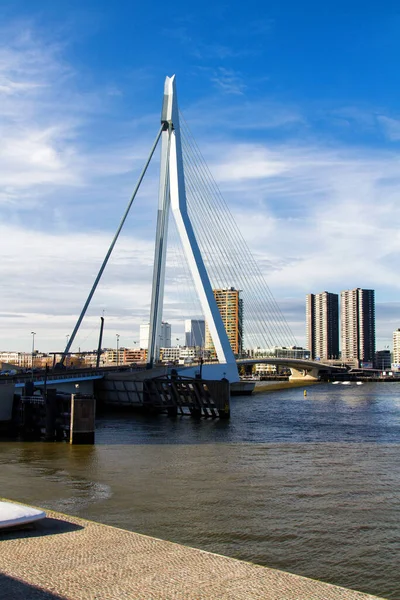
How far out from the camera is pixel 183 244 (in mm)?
46375

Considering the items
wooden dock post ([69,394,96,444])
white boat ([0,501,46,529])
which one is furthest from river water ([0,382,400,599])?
white boat ([0,501,46,529])

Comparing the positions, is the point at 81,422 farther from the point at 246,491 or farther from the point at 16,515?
the point at 16,515

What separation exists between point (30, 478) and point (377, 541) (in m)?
10.3

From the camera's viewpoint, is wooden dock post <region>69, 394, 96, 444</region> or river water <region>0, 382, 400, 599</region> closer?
river water <region>0, 382, 400, 599</region>

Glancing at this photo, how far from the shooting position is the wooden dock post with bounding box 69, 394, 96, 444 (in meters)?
26.2

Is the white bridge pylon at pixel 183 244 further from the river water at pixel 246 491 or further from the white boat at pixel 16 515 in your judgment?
the white boat at pixel 16 515

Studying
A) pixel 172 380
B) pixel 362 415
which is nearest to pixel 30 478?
pixel 172 380

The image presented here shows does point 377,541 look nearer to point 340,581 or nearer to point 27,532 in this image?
point 340,581

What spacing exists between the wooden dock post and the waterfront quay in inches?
678

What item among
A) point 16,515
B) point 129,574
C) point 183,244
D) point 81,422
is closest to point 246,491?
point 16,515

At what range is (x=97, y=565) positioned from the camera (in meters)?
7.94

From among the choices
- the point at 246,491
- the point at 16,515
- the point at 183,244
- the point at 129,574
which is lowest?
the point at 246,491

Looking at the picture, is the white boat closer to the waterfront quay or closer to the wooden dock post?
the waterfront quay

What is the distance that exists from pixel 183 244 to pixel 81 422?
73.2 feet
